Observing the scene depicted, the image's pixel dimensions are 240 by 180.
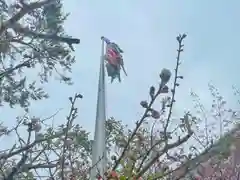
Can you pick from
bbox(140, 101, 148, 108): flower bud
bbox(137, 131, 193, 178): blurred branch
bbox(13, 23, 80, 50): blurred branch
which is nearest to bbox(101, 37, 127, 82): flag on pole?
bbox(140, 101, 148, 108): flower bud

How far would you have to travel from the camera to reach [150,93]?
2023 millimetres

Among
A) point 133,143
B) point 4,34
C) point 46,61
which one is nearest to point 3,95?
point 46,61

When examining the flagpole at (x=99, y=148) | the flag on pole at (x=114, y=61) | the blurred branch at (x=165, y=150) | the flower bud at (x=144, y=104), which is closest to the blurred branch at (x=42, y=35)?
the flag on pole at (x=114, y=61)

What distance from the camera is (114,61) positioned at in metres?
3.00

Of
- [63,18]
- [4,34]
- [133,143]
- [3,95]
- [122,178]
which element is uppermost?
[63,18]

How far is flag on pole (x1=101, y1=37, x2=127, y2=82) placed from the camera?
9.53 feet

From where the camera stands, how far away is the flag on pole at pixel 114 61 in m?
2.91

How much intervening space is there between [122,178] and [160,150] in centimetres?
21

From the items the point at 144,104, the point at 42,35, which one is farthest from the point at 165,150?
the point at 42,35

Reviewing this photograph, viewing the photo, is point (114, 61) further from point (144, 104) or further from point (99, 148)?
point (144, 104)

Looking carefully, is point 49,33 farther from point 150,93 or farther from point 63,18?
point 150,93

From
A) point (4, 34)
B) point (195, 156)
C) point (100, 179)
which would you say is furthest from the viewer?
point (4, 34)

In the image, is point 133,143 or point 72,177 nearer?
point 133,143

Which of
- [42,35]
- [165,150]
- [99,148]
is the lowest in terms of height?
[165,150]
